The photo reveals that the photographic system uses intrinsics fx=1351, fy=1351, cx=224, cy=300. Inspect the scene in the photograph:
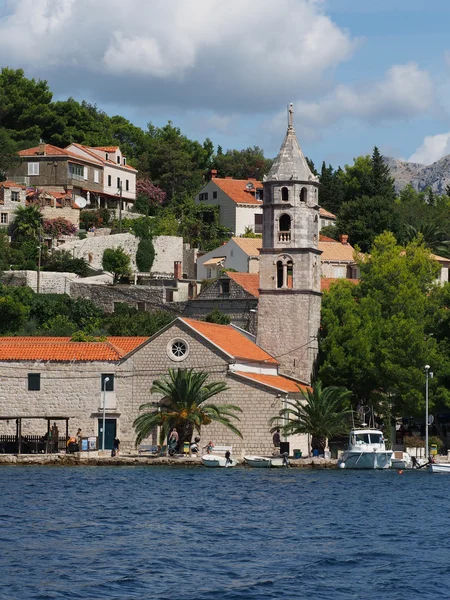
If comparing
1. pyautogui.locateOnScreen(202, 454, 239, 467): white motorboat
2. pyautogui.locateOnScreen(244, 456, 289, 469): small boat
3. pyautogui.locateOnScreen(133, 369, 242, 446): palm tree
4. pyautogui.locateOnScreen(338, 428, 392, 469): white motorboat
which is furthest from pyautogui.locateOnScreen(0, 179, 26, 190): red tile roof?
pyautogui.locateOnScreen(338, 428, 392, 469): white motorboat

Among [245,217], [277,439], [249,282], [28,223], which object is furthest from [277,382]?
[245,217]

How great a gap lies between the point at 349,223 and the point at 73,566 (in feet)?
266

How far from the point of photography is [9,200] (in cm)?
10425

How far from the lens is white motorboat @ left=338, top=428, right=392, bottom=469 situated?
6216 cm

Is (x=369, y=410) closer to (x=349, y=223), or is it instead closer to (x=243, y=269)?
(x=243, y=269)

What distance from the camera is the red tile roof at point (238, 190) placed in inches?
4547

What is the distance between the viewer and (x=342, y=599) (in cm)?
2980

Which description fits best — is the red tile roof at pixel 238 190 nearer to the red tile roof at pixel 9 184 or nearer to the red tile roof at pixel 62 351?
the red tile roof at pixel 9 184

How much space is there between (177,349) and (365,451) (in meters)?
10.7

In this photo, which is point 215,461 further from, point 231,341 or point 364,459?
point 231,341

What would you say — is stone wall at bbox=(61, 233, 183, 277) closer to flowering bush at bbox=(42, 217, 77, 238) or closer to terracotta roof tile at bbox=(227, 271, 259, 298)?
flowering bush at bbox=(42, 217, 77, 238)

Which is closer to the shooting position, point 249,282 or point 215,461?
point 215,461

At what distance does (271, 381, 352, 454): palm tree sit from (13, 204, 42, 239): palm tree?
4127 cm

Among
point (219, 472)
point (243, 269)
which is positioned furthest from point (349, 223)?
point (219, 472)
